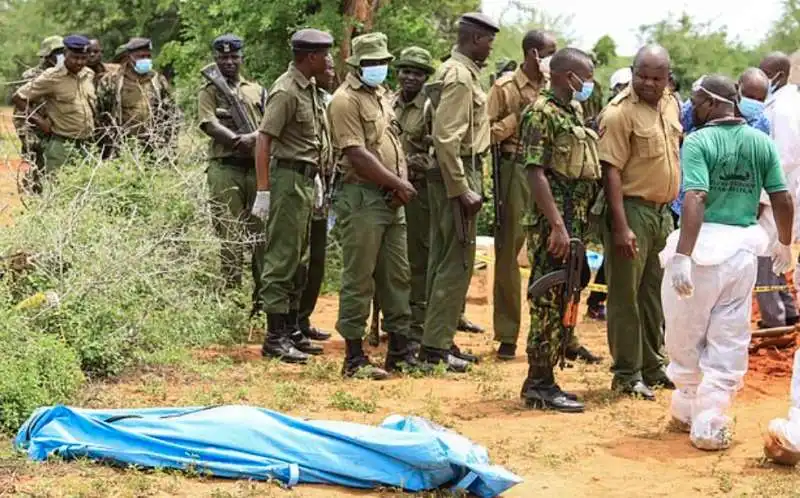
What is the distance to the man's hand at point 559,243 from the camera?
6.96 meters

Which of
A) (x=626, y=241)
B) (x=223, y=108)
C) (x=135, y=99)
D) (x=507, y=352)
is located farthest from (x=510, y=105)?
(x=135, y=99)

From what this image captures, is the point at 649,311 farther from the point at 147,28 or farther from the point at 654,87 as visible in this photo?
the point at 147,28

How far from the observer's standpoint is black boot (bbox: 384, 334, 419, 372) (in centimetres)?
830

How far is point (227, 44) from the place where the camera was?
951 centimetres

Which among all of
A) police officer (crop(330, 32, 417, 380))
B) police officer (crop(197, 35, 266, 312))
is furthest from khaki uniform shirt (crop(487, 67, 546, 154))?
police officer (crop(197, 35, 266, 312))

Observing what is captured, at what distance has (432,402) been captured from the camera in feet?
24.2

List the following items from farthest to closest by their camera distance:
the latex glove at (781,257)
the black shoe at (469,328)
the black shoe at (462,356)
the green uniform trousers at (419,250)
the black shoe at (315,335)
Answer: the black shoe at (469,328)
the black shoe at (315,335)
the green uniform trousers at (419,250)
the black shoe at (462,356)
the latex glove at (781,257)

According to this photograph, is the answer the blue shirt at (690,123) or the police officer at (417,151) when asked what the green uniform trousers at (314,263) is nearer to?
the police officer at (417,151)

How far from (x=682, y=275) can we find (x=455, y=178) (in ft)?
6.81

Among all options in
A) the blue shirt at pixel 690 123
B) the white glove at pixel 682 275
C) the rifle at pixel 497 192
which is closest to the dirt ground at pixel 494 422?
the white glove at pixel 682 275

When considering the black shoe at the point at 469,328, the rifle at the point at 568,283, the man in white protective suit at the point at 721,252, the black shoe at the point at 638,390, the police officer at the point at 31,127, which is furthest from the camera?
the police officer at the point at 31,127

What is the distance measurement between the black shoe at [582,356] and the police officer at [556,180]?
5.63 feet

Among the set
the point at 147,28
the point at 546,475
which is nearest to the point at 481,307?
the point at 546,475

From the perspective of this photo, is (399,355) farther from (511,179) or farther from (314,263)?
(511,179)
